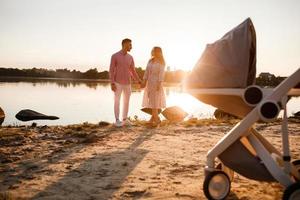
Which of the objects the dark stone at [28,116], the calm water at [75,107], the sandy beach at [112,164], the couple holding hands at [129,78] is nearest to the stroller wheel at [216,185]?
the sandy beach at [112,164]

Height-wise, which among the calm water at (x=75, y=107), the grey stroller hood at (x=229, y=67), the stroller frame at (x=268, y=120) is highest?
the grey stroller hood at (x=229, y=67)

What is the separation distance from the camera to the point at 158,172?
479 centimetres

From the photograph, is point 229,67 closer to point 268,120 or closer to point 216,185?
point 268,120

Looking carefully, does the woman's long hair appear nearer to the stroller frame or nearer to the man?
the man

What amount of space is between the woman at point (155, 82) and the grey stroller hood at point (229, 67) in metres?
5.87

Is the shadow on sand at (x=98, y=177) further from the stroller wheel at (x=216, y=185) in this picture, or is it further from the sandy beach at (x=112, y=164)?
the stroller wheel at (x=216, y=185)

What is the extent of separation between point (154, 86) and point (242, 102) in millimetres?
6527

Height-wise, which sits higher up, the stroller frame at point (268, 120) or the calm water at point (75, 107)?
the stroller frame at point (268, 120)

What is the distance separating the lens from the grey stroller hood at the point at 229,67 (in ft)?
10.6

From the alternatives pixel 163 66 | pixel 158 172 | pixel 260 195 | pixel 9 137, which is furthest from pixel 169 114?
pixel 260 195

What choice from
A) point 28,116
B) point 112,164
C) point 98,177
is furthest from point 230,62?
point 28,116

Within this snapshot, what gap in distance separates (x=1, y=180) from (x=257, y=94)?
3.17 metres

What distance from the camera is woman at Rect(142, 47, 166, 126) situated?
9.65m

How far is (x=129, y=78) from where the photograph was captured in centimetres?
985
